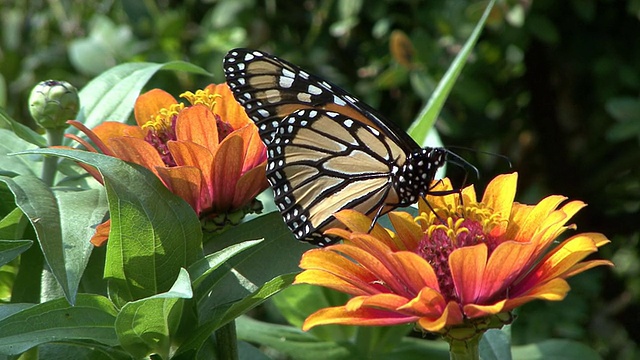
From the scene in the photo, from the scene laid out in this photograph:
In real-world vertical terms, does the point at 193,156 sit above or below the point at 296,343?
above

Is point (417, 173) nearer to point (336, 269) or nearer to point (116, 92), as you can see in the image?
point (336, 269)

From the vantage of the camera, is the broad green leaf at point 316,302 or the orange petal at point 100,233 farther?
the broad green leaf at point 316,302

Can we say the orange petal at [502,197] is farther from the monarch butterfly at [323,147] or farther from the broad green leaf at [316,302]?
the broad green leaf at [316,302]

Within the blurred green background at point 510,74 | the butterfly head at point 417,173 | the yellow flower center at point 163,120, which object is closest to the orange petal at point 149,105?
the yellow flower center at point 163,120

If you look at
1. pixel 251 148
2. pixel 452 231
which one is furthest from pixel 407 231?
pixel 251 148

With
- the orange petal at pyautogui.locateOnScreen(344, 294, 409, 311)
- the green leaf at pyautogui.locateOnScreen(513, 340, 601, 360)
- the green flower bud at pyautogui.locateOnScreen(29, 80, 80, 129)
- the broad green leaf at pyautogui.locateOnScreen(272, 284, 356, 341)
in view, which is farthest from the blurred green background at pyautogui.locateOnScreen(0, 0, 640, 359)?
the orange petal at pyautogui.locateOnScreen(344, 294, 409, 311)

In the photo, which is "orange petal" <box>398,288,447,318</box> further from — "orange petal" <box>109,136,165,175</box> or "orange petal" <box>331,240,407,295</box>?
"orange petal" <box>109,136,165,175</box>
